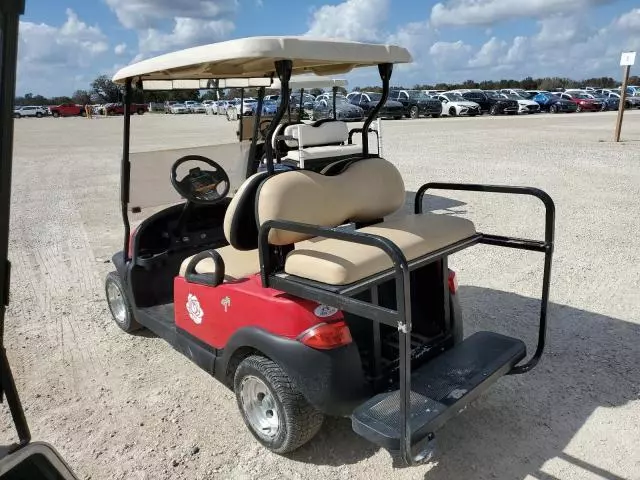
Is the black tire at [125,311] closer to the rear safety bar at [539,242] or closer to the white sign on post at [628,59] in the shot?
the rear safety bar at [539,242]

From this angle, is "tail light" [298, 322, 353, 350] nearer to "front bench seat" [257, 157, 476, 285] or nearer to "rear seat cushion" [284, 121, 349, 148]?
"front bench seat" [257, 157, 476, 285]

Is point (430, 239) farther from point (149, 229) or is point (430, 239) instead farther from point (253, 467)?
point (149, 229)

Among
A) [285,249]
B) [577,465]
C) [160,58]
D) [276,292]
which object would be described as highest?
[160,58]

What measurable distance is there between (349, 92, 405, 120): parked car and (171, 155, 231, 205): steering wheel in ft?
58.7

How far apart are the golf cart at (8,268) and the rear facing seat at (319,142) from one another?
5666mm

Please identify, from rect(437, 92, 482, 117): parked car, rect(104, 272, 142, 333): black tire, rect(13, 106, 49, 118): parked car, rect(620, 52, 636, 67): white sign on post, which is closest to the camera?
rect(104, 272, 142, 333): black tire

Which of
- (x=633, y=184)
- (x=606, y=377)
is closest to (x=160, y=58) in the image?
(x=606, y=377)

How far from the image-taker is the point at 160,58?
266cm

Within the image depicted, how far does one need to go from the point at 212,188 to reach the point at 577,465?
256 centimetres

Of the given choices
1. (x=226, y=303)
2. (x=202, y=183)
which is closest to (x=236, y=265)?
(x=226, y=303)

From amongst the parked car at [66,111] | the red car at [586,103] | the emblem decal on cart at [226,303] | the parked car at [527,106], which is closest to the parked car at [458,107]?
the parked car at [527,106]

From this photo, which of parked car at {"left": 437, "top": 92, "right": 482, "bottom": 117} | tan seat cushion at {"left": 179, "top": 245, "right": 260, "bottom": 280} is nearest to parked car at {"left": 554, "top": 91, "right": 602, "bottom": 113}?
parked car at {"left": 437, "top": 92, "right": 482, "bottom": 117}

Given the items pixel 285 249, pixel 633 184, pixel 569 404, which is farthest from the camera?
pixel 633 184

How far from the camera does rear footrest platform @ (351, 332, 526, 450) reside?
2043 millimetres
